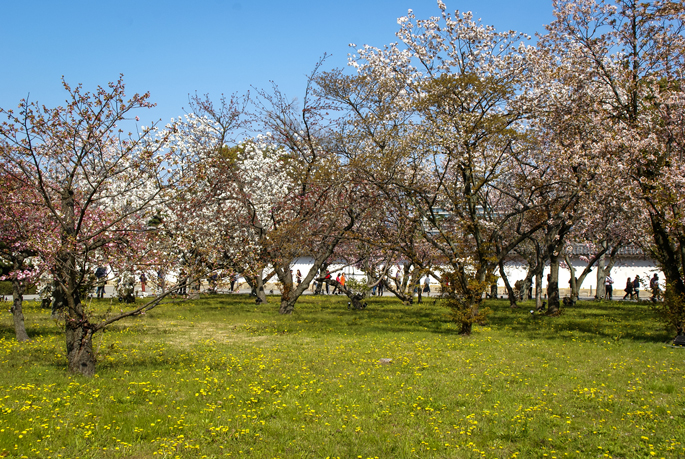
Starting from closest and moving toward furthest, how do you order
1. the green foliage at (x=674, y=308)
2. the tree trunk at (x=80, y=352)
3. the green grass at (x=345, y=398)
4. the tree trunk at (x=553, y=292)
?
1. the green grass at (x=345, y=398)
2. the tree trunk at (x=80, y=352)
3. the green foliage at (x=674, y=308)
4. the tree trunk at (x=553, y=292)

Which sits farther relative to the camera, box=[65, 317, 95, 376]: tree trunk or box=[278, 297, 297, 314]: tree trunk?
box=[278, 297, 297, 314]: tree trunk

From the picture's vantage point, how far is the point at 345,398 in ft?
28.3

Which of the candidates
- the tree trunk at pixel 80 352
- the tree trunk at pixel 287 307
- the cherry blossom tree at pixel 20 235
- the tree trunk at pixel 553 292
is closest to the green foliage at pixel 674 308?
the tree trunk at pixel 553 292

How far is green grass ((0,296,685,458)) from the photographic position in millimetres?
6500

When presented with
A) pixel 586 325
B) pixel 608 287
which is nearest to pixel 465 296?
pixel 586 325

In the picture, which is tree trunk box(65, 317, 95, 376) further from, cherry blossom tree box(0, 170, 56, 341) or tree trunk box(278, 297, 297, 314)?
tree trunk box(278, 297, 297, 314)

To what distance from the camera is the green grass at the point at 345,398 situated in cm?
650

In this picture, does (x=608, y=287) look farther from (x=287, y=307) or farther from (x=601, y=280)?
(x=287, y=307)

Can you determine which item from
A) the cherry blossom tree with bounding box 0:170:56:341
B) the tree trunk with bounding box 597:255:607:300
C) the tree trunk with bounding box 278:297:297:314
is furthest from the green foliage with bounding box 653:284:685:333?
the tree trunk with bounding box 597:255:607:300

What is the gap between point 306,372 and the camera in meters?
10.7

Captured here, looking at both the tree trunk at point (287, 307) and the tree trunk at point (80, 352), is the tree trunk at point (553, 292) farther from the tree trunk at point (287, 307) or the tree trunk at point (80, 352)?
the tree trunk at point (80, 352)

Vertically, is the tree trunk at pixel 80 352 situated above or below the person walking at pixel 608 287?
below

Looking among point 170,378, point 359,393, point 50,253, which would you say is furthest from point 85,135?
point 359,393

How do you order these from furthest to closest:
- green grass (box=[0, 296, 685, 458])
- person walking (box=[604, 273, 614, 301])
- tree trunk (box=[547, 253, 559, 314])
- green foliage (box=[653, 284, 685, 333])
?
person walking (box=[604, 273, 614, 301]) < tree trunk (box=[547, 253, 559, 314]) < green foliage (box=[653, 284, 685, 333]) < green grass (box=[0, 296, 685, 458])
